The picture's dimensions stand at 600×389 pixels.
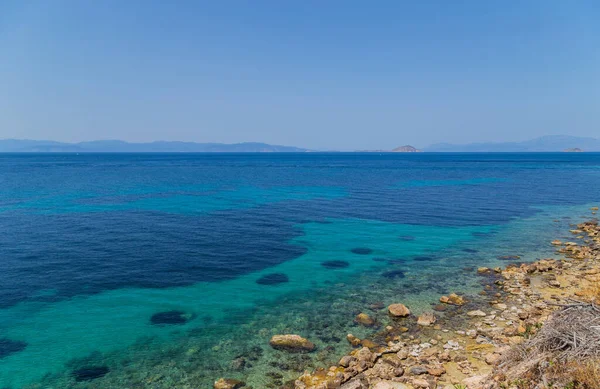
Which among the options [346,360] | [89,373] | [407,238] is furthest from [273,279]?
[407,238]

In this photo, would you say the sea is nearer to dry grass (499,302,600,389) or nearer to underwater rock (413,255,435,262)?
underwater rock (413,255,435,262)

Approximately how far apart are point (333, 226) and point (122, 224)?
2667 centimetres

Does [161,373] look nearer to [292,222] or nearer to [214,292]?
[214,292]

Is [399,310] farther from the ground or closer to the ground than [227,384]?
farther from the ground

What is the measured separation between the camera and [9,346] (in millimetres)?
17438

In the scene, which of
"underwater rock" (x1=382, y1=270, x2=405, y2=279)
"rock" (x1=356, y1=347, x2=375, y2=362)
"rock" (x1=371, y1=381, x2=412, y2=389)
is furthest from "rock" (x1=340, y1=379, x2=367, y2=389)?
"underwater rock" (x1=382, y1=270, x2=405, y2=279)

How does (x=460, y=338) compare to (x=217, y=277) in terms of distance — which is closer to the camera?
(x=460, y=338)

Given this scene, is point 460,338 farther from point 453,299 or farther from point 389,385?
point 389,385

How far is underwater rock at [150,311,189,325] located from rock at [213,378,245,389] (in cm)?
646

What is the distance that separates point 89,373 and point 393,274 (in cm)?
2114

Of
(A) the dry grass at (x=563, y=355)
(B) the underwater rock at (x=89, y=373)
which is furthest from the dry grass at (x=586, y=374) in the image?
(B) the underwater rock at (x=89, y=373)

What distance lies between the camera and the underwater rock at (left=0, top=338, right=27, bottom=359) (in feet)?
55.5

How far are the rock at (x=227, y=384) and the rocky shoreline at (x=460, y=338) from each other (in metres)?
0.04

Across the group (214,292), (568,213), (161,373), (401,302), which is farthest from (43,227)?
(568,213)
